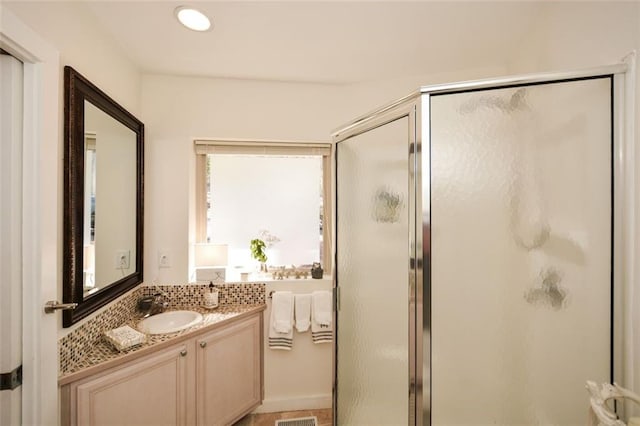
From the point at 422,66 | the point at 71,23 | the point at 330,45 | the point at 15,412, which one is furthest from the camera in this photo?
the point at 422,66

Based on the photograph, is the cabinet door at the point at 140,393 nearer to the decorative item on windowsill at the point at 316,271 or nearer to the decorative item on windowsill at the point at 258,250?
the decorative item on windowsill at the point at 258,250

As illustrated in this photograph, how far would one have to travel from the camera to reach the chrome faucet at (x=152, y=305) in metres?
1.77

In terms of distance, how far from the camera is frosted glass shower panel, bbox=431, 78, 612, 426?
0.99m

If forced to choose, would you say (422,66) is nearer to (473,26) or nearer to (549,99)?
(473,26)

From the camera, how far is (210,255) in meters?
1.98

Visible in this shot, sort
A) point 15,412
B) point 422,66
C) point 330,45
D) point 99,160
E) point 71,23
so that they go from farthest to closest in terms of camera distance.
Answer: point 422,66 < point 330,45 < point 99,160 < point 71,23 < point 15,412

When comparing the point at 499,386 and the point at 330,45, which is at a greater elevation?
the point at 330,45

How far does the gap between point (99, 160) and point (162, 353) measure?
1.06 m

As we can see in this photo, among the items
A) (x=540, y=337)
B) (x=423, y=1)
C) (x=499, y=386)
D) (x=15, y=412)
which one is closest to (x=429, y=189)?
(x=540, y=337)

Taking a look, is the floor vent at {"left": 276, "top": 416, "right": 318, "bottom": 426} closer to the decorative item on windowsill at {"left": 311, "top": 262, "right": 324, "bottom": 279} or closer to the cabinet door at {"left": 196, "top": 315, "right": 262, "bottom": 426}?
the cabinet door at {"left": 196, "top": 315, "right": 262, "bottom": 426}

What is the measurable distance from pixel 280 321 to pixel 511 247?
1573 millimetres

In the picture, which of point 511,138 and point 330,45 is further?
point 330,45

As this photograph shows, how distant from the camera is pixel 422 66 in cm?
189

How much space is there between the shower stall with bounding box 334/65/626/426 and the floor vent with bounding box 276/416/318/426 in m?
1.12
